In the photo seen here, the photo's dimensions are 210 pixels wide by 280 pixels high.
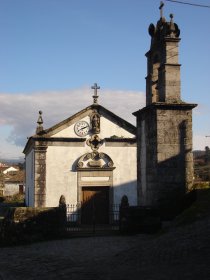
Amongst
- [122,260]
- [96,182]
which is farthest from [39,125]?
[122,260]

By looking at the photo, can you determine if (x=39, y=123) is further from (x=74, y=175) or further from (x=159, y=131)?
(x=159, y=131)

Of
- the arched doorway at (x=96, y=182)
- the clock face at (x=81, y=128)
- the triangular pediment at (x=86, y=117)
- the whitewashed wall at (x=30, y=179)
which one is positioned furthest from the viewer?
the whitewashed wall at (x=30, y=179)

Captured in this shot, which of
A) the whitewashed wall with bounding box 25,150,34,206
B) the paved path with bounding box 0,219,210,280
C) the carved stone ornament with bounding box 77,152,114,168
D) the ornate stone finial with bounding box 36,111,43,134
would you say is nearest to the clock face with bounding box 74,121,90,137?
the carved stone ornament with bounding box 77,152,114,168

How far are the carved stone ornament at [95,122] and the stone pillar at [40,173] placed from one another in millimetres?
2676

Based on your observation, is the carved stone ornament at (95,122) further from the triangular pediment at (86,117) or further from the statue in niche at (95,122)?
the triangular pediment at (86,117)

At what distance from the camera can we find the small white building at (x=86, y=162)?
2219cm

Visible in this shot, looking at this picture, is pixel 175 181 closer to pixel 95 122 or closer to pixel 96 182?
pixel 96 182

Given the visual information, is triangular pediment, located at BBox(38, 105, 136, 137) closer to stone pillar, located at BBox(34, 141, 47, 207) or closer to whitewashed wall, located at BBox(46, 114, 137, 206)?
whitewashed wall, located at BBox(46, 114, 137, 206)

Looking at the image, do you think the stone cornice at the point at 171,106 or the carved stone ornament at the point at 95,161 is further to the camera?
the carved stone ornament at the point at 95,161

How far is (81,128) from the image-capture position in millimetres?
22938

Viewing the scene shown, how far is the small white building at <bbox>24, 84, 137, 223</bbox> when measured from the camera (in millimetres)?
22188

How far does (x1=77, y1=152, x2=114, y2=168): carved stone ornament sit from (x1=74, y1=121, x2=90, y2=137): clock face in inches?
44.6

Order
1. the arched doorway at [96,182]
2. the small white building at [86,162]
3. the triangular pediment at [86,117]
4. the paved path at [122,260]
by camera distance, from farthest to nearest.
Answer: the triangular pediment at [86,117]
the arched doorway at [96,182]
the small white building at [86,162]
the paved path at [122,260]

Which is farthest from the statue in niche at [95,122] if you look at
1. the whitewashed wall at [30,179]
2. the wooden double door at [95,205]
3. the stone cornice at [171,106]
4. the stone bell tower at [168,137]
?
the stone cornice at [171,106]
